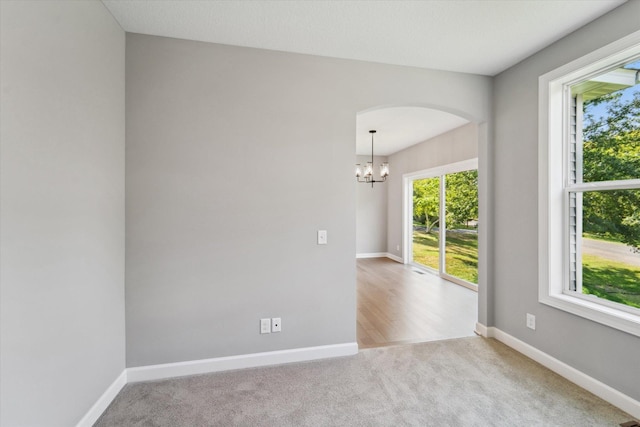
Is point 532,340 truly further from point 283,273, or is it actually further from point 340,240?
point 283,273

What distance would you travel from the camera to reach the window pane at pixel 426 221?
20.1ft

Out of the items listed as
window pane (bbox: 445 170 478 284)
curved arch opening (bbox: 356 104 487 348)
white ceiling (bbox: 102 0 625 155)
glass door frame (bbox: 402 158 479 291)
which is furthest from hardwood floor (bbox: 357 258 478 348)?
white ceiling (bbox: 102 0 625 155)

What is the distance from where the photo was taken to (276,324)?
2.51 metres

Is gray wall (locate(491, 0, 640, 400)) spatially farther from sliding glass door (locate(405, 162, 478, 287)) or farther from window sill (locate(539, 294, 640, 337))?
sliding glass door (locate(405, 162, 478, 287))

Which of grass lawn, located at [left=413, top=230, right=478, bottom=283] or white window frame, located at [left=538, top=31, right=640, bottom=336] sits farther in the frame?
grass lawn, located at [left=413, top=230, right=478, bottom=283]

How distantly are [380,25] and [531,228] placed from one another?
215cm

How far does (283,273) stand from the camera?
8.32 ft

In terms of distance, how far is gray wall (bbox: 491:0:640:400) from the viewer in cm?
199

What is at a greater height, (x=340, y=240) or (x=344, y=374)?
(x=340, y=240)

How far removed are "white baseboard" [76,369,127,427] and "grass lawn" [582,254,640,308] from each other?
363 cm

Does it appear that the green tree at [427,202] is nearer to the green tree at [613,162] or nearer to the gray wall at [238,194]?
the green tree at [613,162]

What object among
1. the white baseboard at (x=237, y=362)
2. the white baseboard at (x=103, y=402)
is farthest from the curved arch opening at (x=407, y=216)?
the white baseboard at (x=103, y=402)

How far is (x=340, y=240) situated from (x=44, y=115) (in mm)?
2095

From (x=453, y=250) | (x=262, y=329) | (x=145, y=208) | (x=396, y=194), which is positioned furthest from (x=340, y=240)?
(x=396, y=194)
